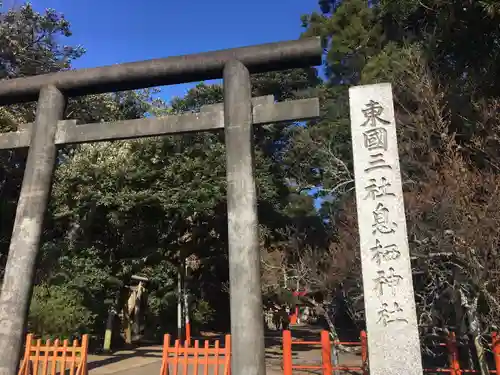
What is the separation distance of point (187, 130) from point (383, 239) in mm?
2578

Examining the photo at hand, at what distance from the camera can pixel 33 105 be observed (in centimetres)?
1712

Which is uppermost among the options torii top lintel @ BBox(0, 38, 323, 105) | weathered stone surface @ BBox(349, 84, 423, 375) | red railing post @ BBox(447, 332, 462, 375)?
torii top lintel @ BBox(0, 38, 323, 105)

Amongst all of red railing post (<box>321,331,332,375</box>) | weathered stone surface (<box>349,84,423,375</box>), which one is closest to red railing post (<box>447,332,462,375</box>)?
red railing post (<box>321,331,332,375</box>)

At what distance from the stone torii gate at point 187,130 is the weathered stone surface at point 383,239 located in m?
0.68

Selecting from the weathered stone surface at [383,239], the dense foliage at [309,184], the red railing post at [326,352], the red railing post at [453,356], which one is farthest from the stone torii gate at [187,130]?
the red railing post at [453,356]

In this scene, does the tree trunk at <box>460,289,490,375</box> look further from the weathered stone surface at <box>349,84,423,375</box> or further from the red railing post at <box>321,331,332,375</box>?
the weathered stone surface at <box>349,84,423,375</box>

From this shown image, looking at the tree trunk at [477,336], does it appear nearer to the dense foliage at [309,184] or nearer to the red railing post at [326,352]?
the dense foliage at [309,184]

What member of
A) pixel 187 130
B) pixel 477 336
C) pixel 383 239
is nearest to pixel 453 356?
pixel 477 336

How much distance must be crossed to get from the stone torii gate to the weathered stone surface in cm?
68

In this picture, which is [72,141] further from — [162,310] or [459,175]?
[162,310]

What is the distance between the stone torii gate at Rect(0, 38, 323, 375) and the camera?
4.06 meters

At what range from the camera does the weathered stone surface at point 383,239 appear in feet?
12.4

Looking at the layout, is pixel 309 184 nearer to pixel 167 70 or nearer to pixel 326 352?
pixel 326 352

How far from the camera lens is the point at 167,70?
5.04 metres
